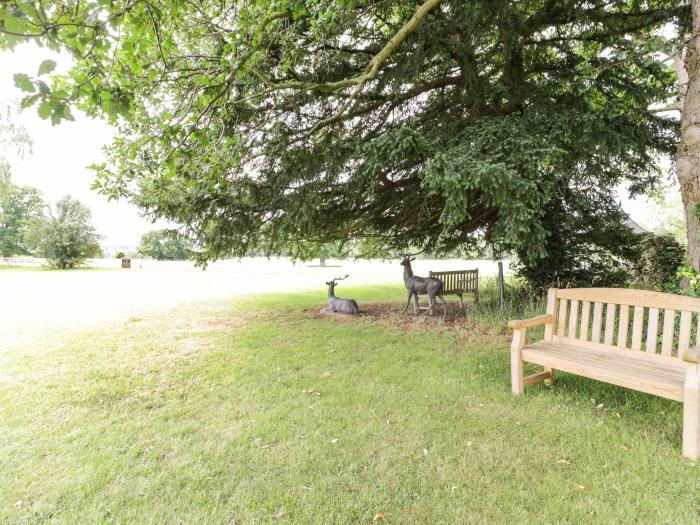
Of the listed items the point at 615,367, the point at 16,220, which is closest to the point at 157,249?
the point at 16,220

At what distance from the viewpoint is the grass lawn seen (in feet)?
7.52

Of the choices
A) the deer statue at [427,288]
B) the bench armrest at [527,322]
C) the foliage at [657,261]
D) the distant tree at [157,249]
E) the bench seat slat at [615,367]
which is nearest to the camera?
the bench seat slat at [615,367]

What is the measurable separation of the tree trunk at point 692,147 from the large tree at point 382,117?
0.55 m

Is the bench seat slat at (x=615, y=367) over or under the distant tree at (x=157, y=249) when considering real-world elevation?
under

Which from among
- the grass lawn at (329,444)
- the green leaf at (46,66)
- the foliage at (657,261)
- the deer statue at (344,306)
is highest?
the green leaf at (46,66)

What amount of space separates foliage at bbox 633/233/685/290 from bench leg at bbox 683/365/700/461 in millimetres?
6370

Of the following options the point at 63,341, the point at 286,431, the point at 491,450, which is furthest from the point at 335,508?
the point at 63,341

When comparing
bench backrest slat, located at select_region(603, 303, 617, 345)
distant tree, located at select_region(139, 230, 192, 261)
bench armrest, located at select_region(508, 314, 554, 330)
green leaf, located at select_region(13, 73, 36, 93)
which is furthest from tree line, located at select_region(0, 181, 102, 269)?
bench backrest slat, located at select_region(603, 303, 617, 345)

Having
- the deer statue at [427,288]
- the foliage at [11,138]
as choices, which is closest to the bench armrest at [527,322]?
the deer statue at [427,288]

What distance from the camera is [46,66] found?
6.75 feet

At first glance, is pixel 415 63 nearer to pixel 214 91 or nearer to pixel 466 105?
pixel 466 105

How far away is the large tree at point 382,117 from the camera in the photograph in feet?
14.4

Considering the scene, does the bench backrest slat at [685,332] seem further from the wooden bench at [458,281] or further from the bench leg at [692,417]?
the wooden bench at [458,281]

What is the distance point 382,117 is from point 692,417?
20.9 ft
